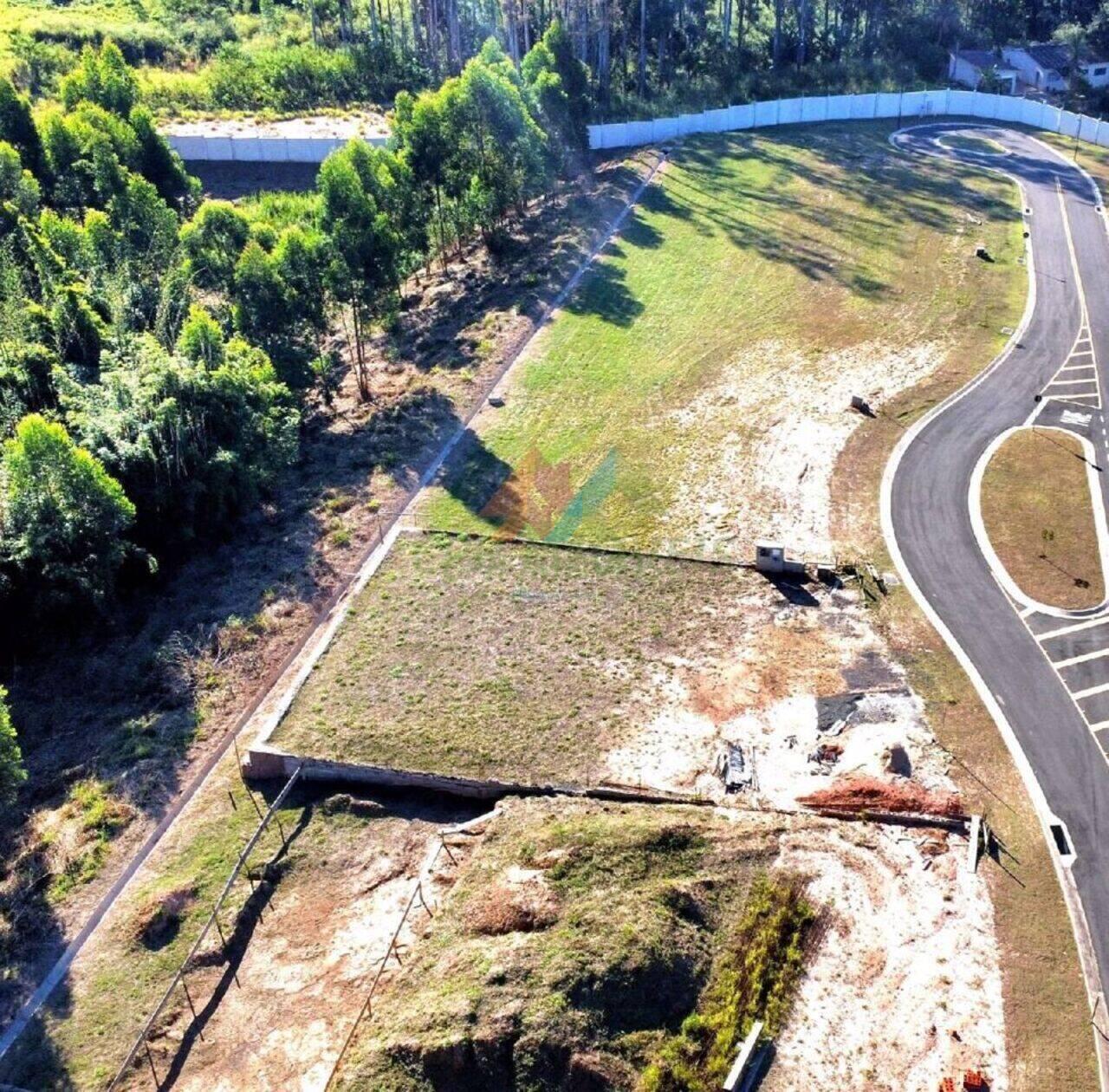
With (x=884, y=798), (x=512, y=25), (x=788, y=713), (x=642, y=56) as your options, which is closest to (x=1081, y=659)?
(x=884, y=798)

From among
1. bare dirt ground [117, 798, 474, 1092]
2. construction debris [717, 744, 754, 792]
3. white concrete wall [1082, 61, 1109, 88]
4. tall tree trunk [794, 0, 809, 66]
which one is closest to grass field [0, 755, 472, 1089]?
bare dirt ground [117, 798, 474, 1092]

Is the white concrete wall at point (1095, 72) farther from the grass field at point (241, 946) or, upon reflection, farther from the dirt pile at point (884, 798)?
the grass field at point (241, 946)

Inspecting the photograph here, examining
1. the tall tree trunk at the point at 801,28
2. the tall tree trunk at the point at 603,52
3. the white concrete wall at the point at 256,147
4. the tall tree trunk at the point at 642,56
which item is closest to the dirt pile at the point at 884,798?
the white concrete wall at the point at 256,147

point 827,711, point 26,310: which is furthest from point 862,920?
point 26,310

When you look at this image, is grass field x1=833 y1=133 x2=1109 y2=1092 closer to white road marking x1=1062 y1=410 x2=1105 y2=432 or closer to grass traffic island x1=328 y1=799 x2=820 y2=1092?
grass traffic island x1=328 y1=799 x2=820 y2=1092

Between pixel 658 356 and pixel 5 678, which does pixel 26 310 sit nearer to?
pixel 5 678

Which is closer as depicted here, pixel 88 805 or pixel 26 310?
pixel 88 805

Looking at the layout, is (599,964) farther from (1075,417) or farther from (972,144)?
(972,144)
